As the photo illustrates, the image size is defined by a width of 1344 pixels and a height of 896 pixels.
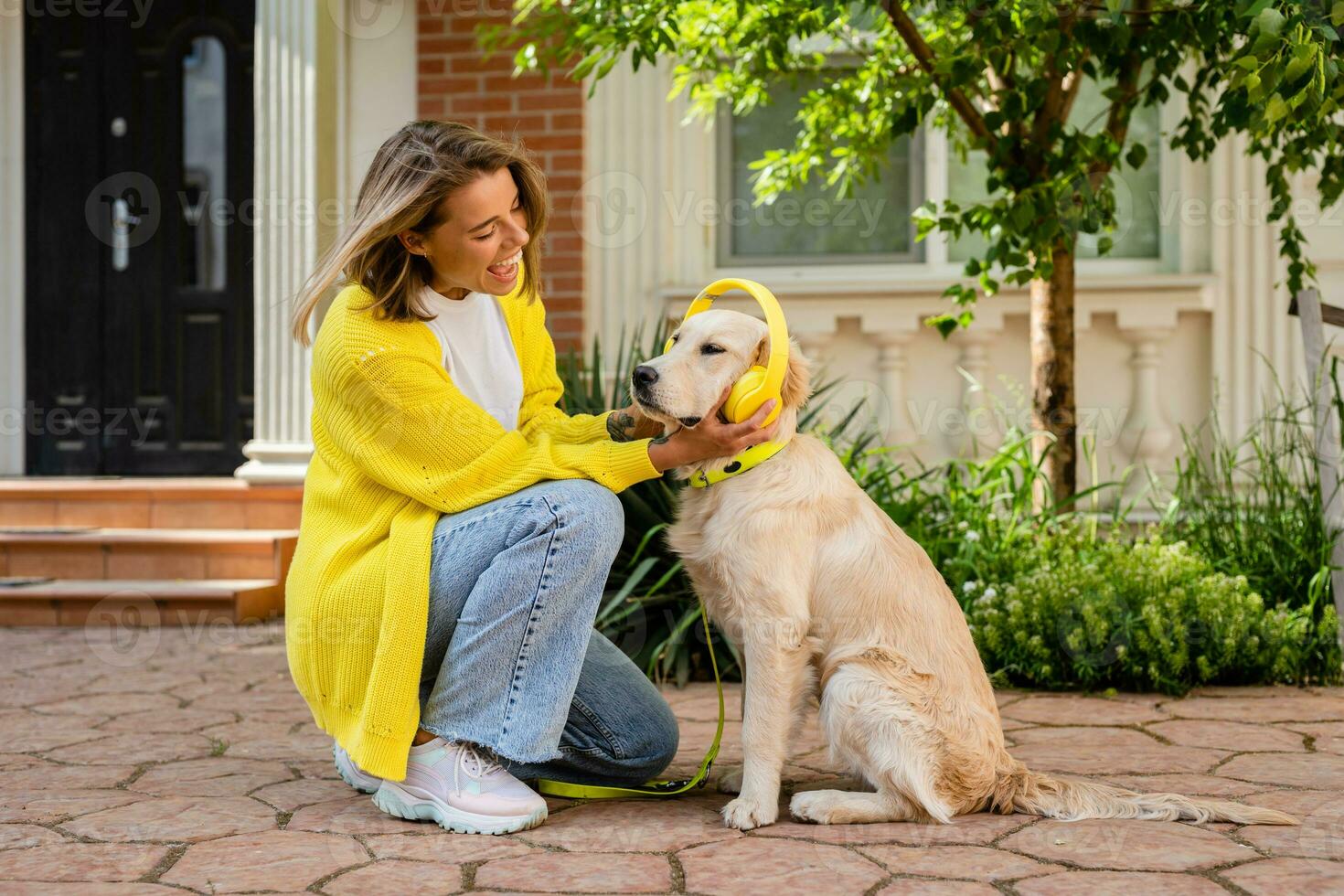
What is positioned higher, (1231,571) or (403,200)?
(403,200)

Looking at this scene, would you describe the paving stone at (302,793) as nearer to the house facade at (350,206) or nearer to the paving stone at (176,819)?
the paving stone at (176,819)

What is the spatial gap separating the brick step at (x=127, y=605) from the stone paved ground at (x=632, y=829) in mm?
1436

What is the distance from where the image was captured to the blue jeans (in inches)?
96.5

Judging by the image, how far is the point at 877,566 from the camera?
2521 mm

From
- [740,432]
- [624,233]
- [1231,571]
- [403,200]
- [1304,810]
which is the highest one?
[624,233]

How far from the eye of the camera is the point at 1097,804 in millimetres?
2465

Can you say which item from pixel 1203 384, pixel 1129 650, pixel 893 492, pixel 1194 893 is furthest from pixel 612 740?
pixel 1203 384

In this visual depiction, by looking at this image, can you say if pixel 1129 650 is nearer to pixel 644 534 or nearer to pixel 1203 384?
pixel 644 534

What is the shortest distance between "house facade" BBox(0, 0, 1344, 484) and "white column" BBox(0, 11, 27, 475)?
0.04ft

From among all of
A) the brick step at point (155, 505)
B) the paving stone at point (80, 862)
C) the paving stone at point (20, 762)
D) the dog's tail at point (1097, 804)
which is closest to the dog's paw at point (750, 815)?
the dog's tail at point (1097, 804)

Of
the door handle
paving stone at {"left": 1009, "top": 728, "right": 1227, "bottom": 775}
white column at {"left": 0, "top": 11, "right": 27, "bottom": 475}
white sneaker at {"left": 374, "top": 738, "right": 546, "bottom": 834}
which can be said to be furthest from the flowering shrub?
white column at {"left": 0, "top": 11, "right": 27, "bottom": 475}

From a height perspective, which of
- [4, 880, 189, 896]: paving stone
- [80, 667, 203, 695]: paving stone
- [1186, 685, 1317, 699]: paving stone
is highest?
[4, 880, 189, 896]: paving stone

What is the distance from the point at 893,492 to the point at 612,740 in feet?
7.47

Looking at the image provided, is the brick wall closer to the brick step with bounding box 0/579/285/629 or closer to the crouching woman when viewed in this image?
the brick step with bounding box 0/579/285/629
